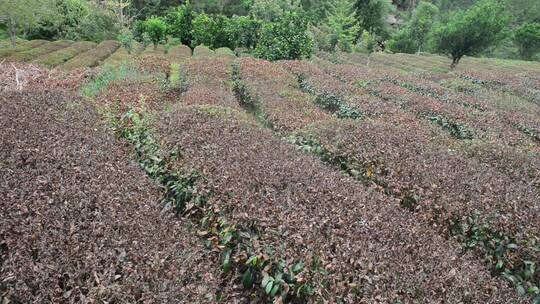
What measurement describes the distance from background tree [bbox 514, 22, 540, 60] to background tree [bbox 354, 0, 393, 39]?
41.7 feet

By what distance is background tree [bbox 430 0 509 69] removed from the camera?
2048 cm

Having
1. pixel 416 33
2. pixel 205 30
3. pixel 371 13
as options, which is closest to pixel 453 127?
pixel 205 30

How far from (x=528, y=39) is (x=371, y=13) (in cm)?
1542

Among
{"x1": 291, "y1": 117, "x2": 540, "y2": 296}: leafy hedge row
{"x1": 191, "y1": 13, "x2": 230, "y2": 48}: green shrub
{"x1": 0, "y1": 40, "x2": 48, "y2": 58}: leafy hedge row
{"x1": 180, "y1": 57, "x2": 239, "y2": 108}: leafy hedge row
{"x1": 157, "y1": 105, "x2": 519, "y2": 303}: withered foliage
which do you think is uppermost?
{"x1": 157, "y1": 105, "x2": 519, "y2": 303}: withered foliage

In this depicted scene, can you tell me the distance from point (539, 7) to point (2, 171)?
53159 millimetres

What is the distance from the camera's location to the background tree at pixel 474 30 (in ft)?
67.2

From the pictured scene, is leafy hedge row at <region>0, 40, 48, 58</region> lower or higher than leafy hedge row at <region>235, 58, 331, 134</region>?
lower

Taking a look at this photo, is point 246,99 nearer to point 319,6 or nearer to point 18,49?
point 18,49

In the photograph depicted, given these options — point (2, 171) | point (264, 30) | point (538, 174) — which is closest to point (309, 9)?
point (264, 30)

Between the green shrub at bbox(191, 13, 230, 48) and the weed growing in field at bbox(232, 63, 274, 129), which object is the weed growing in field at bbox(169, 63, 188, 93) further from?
the green shrub at bbox(191, 13, 230, 48)

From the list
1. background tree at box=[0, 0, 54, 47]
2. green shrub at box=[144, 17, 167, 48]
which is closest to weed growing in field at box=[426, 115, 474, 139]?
background tree at box=[0, 0, 54, 47]

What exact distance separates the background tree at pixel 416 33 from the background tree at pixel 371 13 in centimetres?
232

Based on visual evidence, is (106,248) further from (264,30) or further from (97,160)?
(264,30)

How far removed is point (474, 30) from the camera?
2088 centimetres
